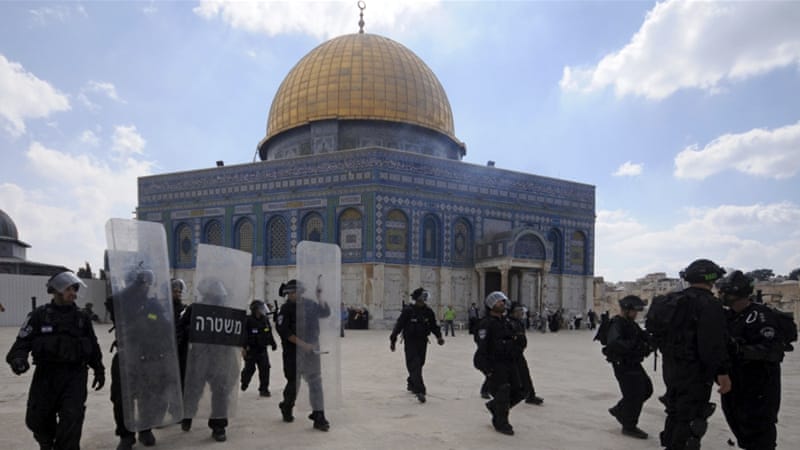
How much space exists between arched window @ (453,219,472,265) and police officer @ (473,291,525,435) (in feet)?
72.2

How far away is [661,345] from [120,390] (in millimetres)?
4964

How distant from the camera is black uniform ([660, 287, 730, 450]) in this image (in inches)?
187

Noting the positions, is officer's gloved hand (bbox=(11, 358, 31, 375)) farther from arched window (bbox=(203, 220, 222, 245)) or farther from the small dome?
the small dome

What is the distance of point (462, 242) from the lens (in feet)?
95.3

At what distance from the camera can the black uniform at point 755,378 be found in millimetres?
4973

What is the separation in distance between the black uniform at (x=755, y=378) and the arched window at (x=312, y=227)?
23.5m

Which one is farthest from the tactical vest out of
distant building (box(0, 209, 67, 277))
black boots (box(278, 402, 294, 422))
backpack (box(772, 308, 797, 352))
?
distant building (box(0, 209, 67, 277))

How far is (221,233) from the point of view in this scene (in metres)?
30.2

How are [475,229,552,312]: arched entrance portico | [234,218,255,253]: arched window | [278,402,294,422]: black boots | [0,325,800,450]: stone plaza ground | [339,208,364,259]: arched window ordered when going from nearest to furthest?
[0,325,800,450]: stone plaza ground
[278,402,294,422]: black boots
[339,208,364,259]: arched window
[475,229,552,312]: arched entrance portico
[234,218,255,253]: arched window

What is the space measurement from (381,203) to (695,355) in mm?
22117

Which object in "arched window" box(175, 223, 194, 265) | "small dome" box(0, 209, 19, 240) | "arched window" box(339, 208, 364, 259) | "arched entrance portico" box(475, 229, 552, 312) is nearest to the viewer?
"arched window" box(339, 208, 364, 259)

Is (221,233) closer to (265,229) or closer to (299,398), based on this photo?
(265,229)

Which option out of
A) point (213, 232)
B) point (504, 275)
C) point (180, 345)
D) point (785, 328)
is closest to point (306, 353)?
point (180, 345)

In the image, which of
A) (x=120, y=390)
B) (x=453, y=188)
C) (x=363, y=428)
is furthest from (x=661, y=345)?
(x=453, y=188)
